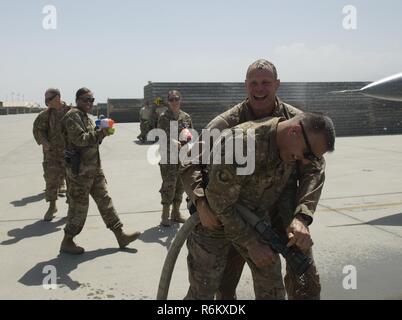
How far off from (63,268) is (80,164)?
3.63 ft

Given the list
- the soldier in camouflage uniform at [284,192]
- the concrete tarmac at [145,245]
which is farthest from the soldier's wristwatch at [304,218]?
the concrete tarmac at [145,245]

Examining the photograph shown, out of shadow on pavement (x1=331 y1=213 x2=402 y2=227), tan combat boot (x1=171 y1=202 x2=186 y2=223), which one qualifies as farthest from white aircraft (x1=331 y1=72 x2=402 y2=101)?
tan combat boot (x1=171 y1=202 x2=186 y2=223)

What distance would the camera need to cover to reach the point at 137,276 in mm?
3979

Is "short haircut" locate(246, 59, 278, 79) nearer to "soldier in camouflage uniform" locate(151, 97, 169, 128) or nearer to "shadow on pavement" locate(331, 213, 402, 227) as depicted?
"soldier in camouflage uniform" locate(151, 97, 169, 128)

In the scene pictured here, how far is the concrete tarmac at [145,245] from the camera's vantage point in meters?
3.72

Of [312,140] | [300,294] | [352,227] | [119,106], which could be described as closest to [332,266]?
[352,227]

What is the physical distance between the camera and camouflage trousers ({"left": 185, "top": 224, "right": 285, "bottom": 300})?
2.33 metres

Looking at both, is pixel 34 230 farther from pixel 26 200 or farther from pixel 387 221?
pixel 387 221

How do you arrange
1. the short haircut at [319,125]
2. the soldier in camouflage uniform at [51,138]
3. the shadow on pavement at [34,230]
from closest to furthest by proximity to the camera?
1. the short haircut at [319,125]
2. the shadow on pavement at [34,230]
3. the soldier in camouflage uniform at [51,138]

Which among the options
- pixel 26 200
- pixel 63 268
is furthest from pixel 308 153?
pixel 26 200

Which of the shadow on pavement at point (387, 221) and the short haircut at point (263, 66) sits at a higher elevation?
the short haircut at point (263, 66)

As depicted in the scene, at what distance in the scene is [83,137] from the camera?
4.44 m

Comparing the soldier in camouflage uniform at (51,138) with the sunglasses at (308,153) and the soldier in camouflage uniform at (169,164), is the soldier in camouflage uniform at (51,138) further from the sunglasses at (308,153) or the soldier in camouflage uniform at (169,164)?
the sunglasses at (308,153)

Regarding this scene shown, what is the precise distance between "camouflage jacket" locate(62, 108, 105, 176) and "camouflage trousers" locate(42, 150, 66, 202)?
1737 mm
